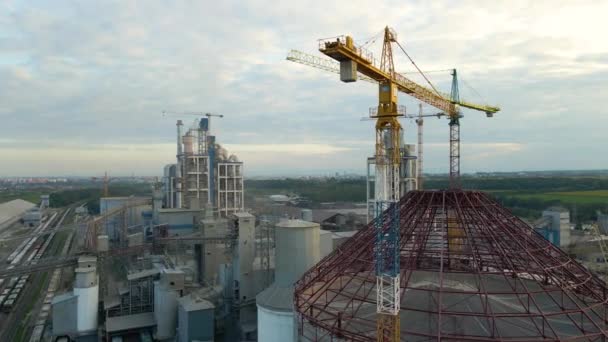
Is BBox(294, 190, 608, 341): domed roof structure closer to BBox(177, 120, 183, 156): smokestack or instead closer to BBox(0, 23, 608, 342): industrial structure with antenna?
BBox(0, 23, 608, 342): industrial structure with antenna

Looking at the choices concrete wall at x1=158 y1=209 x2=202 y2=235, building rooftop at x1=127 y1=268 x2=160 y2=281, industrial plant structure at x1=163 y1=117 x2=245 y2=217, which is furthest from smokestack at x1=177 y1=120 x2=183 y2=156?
building rooftop at x1=127 y1=268 x2=160 y2=281

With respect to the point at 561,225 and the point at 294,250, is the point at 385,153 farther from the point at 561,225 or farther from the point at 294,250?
the point at 561,225

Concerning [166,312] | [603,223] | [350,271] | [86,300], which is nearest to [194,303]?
[166,312]

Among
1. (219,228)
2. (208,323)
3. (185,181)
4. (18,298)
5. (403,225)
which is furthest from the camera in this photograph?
(185,181)

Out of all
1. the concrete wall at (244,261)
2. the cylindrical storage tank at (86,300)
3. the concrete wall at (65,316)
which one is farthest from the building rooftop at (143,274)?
the concrete wall at (244,261)

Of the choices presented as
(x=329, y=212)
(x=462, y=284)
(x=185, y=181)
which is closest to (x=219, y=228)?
(x=185, y=181)

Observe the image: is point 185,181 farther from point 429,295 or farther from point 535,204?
point 535,204
